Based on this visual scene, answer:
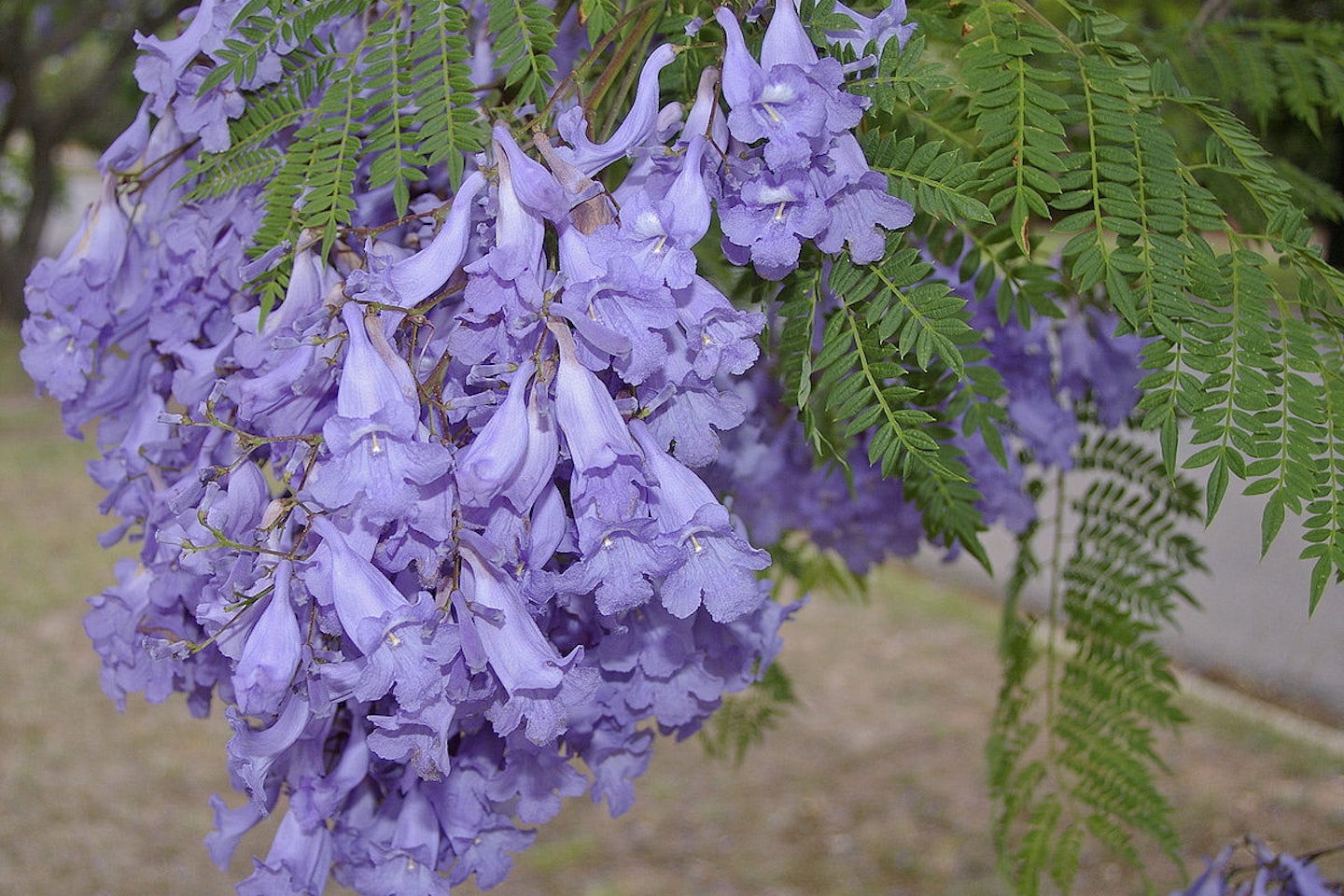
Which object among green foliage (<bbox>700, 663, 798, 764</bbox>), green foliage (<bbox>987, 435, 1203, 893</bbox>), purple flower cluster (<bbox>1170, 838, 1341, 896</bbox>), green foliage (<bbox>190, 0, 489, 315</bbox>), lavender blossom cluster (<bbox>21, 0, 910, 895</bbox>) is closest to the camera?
lavender blossom cluster (<bbox>21, 0, 910, 895</bbox>)

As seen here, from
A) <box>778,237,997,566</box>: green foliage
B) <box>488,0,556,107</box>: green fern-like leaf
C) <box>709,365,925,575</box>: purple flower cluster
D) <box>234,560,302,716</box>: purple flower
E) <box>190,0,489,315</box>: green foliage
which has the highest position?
<box>488,0,556,107</box>: green fern-like leaf

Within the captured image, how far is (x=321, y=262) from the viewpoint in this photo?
0.72m

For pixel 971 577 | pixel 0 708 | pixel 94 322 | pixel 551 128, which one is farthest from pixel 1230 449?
pixel 971 577

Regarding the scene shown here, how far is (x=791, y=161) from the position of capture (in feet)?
2.05

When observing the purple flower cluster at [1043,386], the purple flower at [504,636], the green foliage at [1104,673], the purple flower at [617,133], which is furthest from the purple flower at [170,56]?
the green foliage at [1104,673]

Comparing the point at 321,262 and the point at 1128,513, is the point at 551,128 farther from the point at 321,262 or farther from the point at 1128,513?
the point at 1128,513

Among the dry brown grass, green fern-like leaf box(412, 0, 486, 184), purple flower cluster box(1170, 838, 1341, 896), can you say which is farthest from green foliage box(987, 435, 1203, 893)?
the dry brown grass

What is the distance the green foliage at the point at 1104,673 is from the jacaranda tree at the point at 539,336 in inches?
20.7

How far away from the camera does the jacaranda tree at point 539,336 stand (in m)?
0.62

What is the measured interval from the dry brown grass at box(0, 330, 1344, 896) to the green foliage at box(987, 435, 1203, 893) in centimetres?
127

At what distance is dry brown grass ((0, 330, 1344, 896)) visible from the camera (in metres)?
3.16

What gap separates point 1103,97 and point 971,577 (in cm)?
492

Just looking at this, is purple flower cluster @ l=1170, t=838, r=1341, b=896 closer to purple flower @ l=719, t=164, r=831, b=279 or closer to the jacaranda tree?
the jacaranda tree

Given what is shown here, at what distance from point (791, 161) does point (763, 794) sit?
3213mm
